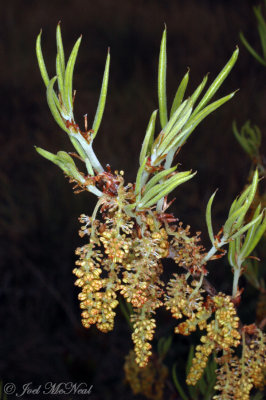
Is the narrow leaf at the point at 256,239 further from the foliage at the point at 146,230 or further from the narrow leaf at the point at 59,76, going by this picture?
the narrow leaf at the point at 59,76

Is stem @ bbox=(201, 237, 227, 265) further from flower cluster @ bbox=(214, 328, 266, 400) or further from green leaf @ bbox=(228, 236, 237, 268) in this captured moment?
flower cluster @ bbox=(214, 328, 266, 400)

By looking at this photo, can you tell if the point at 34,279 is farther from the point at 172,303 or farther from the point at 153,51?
the point at 153,51

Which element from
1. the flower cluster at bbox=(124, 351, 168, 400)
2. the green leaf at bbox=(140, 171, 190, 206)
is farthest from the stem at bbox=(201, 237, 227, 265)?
the flower cluster at bbox=(124, 351, 168, 400)

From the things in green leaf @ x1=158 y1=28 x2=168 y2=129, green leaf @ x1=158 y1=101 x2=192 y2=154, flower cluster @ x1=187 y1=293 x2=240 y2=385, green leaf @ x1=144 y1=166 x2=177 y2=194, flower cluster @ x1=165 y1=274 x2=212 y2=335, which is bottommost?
flower cluster @ x1=187 y1=293 x2=240 y2=385

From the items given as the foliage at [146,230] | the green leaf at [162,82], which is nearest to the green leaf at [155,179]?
the foliage at [146,230]

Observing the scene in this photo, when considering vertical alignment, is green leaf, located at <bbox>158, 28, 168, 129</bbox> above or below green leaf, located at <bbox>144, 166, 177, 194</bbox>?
above

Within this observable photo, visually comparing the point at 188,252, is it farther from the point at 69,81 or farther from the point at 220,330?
the point at 69,81

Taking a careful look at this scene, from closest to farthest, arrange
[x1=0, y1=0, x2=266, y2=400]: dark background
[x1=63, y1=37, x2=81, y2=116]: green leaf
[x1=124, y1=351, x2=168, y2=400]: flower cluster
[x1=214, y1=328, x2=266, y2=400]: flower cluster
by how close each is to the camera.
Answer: [x1=63, y1=37, x2=81, y2=116]: green leaf < [x1=214, y1=328, x2=266, y2=400]: flower cluster < [x1=124, y1=351, x2=168, y2=400]: flower cluster < [x1=0, y1=0, x2=266, y2=400]: dark background

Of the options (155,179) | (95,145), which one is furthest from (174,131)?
(95,145)

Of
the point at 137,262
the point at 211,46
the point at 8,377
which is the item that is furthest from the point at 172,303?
the point at 211,46
